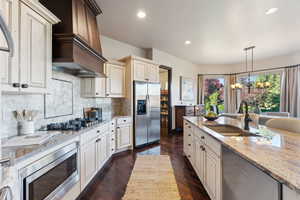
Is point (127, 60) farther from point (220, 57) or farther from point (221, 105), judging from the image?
point (221, 105)

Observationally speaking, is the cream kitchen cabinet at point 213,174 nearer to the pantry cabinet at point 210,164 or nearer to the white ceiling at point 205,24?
the pantry cabinet at point 210,164

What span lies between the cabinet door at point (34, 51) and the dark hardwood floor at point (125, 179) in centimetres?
153

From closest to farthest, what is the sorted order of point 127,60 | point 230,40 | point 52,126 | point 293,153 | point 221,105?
point 293,153, point 52,126, point 127,60, point 230,40, point 221,105

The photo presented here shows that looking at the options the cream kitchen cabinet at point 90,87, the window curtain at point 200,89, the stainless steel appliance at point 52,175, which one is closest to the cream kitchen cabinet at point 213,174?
the stainless steel appliance at point 52,175

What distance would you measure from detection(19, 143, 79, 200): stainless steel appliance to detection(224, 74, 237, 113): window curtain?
698 centimetres

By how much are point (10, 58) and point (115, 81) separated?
2.49 m

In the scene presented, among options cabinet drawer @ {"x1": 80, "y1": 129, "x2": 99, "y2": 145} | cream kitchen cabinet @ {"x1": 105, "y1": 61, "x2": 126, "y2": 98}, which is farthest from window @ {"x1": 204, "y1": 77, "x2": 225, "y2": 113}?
cabinet drawer @ {"x1": 80, "y1": 129, "x2": 99, "y2": 145}

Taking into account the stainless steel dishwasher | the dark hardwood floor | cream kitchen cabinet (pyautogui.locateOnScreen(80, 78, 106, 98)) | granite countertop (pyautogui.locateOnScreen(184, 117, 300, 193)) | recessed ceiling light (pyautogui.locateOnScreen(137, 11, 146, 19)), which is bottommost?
the dark hardwood floor

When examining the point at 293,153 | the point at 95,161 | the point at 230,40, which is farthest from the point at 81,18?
the point at 230,40

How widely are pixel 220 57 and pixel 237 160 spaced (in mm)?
5551

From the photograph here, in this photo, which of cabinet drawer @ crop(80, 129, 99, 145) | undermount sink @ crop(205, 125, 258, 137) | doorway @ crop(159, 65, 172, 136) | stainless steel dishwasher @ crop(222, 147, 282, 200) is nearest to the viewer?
stainless steel dishwasher @ crop(222, 147, 282, 200)

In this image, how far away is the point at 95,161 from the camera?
2395 mm

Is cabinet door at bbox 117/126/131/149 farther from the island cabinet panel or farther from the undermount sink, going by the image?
the island cabinet panel

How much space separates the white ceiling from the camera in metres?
2.71
